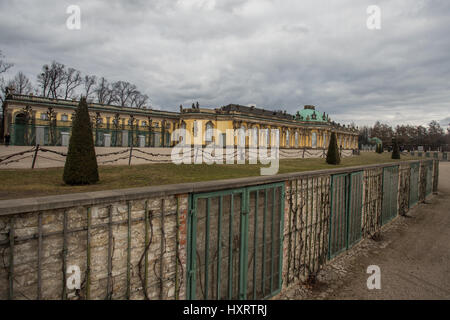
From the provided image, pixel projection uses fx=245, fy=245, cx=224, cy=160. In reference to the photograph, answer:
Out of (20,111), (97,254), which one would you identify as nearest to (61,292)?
(97,254)

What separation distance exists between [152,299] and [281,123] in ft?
187

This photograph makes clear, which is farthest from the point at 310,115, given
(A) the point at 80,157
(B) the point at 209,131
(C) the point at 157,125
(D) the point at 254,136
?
(A) the point at 80,157

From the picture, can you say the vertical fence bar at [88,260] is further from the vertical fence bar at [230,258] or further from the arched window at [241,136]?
the arched window at [241,136]

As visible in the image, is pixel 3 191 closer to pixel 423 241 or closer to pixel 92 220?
pixel 92 220

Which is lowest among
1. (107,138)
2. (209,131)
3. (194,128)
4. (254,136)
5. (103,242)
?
(103,242)

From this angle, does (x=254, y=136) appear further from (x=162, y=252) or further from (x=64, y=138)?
(x=162, y=252)

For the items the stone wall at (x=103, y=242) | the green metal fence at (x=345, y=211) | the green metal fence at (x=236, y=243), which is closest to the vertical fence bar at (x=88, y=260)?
the stone wall at (x=103, y=242)

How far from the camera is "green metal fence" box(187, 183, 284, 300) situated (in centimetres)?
453

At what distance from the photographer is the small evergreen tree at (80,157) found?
8867 millimetres

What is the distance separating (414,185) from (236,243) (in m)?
16.0

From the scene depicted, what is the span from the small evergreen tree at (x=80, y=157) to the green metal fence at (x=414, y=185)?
1744 cm

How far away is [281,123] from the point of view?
5816cm

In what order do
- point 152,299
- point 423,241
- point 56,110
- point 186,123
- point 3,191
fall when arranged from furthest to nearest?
1. point 186,123
2. point 56,110
3. point 423,241
4. point 3,191
5. point 152,299

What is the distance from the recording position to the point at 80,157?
9086 millimetres
